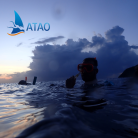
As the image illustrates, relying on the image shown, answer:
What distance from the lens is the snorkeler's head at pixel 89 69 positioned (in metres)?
4.62

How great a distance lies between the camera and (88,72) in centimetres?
463

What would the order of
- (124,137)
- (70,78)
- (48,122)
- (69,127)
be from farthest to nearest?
(70,78), (48,122), (69,127), (124,137)

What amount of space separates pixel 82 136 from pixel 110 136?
264 millimetres

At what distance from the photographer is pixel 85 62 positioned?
4883 mm

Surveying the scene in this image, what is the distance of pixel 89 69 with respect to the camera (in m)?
4.65

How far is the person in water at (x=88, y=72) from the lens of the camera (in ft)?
15.0

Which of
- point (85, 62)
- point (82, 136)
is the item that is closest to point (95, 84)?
point (85, 62)

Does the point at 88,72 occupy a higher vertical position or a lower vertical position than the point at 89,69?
lower

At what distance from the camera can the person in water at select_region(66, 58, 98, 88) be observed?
4572 mm

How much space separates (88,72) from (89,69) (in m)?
0.15

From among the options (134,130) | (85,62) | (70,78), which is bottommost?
(134,130)

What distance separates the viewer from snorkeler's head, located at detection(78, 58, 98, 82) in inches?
182

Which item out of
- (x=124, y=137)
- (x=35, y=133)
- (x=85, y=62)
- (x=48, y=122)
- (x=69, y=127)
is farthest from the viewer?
(x=85, y=62)

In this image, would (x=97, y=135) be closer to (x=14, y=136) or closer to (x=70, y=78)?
(x=14, y=136)
